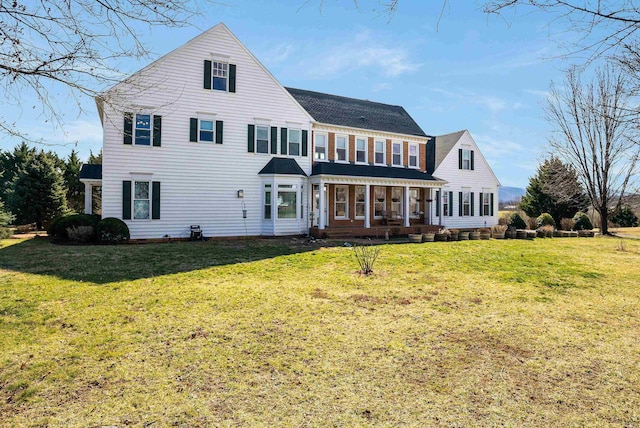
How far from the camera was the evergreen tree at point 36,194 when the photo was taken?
80.4 ft

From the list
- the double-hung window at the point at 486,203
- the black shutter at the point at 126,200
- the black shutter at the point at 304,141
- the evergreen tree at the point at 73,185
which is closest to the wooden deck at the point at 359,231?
the black shutter at the point at 304,141

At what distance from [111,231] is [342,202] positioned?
1260 centimetres

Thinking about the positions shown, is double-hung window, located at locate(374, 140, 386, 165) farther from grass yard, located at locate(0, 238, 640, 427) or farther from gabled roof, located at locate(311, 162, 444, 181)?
grass yard, located at locate(0, 238, 640, 427)

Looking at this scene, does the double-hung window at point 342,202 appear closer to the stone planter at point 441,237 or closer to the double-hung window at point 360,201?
the double-hung window at point 360,201

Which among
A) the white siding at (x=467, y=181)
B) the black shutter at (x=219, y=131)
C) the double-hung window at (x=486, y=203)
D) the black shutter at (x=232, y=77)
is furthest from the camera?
the double-hung window at (x=486, y=203)

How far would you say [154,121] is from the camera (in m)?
16.7

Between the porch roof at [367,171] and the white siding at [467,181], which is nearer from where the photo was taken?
the porch roof at [367,171]

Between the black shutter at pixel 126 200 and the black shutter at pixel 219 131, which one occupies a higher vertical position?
the black shutter at pixel 219 131

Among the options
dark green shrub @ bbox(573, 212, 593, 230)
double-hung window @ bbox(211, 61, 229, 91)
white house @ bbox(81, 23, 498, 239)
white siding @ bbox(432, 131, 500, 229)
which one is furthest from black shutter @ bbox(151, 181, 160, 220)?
dark green shrub @ bbox(573, 212, 593, 230)

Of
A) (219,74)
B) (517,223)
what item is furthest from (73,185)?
(517,223)

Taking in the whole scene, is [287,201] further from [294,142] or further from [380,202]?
[380,202]

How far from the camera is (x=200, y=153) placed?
17625 mm

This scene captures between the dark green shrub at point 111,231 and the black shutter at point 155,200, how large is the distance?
1.80 metres

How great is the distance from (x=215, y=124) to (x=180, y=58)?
3.45 m
